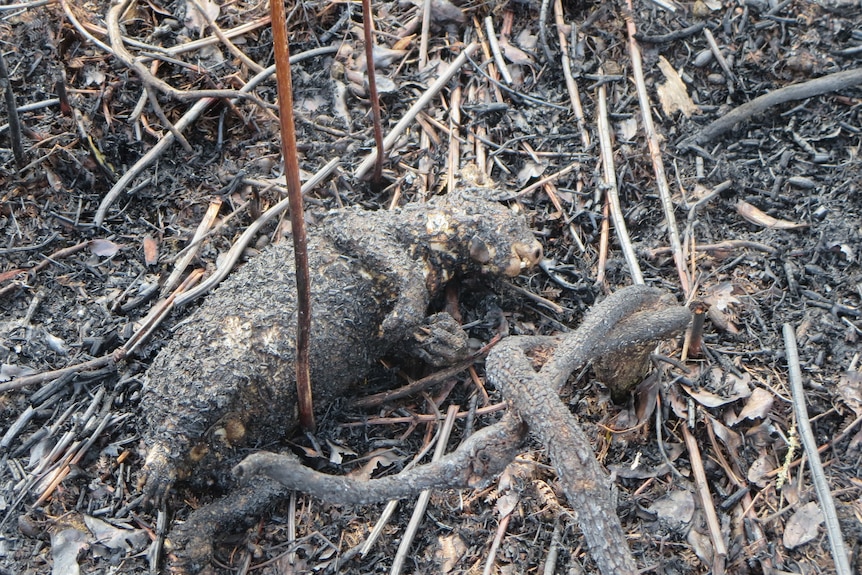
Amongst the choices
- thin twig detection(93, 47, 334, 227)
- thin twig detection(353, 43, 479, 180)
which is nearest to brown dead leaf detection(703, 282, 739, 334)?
thin twig detection(353, 43, 479, 180)

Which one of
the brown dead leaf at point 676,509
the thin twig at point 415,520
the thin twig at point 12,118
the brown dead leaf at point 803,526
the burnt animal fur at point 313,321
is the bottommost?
the brown dead leaf at point 803,526

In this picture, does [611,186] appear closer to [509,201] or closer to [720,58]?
[509,201]

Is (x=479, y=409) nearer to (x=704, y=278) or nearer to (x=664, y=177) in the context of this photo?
(x=704, y=278)

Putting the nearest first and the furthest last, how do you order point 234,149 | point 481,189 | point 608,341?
point 608,341 → point 481,189 → point 234,149

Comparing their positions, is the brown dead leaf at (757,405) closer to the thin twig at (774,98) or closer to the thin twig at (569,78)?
the thin twig at (774,98)

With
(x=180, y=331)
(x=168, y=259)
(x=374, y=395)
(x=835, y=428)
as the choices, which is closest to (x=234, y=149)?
(x=168, y=259)

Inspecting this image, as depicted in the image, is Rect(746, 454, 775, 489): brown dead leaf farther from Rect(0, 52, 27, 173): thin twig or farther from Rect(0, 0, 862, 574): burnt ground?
Rect(0, 52, 27, 173): thin twig

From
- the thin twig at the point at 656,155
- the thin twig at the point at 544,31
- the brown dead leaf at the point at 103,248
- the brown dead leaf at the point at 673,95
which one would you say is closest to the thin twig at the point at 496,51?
the thin twig at the point at 544,31
